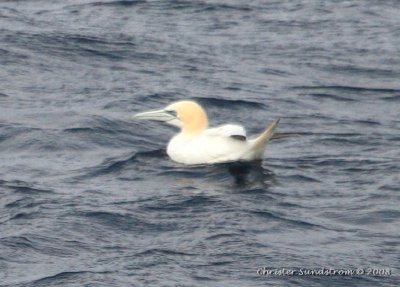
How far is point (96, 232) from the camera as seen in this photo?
40.0ft

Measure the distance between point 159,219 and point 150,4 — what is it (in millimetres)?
10309

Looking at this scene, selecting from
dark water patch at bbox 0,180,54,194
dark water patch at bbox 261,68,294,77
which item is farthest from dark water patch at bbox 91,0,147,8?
dark water patch at bbox 0,180,54,194

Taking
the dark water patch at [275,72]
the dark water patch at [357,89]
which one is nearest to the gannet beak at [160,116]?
the dark water patch at [357,89]

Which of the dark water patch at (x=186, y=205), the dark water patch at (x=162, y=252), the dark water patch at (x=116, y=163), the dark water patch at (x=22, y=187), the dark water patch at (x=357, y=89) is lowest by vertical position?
the dark water patch at (x=357, y=89)

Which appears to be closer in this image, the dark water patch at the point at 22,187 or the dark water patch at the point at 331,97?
the dark water patch at the point at 22,187

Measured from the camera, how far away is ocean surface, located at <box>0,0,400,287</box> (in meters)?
11.5

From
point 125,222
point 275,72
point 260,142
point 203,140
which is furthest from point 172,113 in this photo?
point 275,72

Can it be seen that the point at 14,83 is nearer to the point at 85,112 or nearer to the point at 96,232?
the point at 85,112

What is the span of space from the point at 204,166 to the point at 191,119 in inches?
23.5

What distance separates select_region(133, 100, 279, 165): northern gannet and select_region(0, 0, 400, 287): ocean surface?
121mm

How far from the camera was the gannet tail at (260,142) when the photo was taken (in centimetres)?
1366

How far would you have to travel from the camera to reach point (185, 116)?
14680 millimetres

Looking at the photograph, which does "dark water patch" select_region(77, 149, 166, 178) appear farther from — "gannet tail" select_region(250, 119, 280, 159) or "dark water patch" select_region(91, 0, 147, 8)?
"dark water patch" select_region(91, 0, 147, 8)

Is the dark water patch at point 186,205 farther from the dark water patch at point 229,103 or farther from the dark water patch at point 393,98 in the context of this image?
the dark water patch at point 393,98
